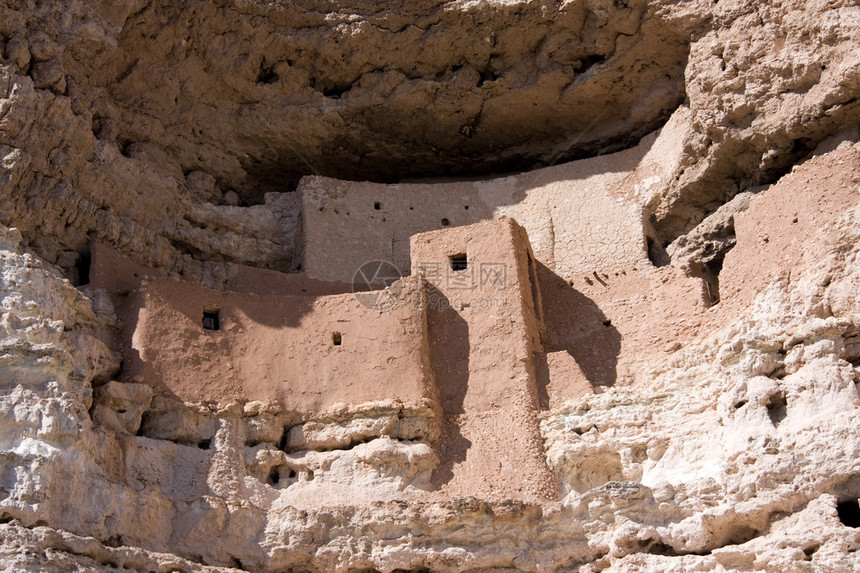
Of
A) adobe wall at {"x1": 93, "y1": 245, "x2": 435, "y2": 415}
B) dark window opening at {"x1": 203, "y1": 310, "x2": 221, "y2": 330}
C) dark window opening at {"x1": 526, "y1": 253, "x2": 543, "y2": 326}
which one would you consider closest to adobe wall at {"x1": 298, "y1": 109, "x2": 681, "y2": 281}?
dark window opening at {"x1": 526, "y1": 253, "x2": 543, "y2": 326}

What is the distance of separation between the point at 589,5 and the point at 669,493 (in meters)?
7.80

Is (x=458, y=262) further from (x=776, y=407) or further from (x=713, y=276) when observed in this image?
(x=776, y=407)

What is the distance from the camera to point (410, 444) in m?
15.8

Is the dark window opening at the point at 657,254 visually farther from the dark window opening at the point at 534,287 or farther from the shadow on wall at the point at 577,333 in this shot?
the dark window opening at the point at 534,287

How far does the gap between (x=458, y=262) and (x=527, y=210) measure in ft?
8.09

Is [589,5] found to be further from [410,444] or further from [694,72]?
[410,444]

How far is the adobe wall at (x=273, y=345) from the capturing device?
1603 centimetres

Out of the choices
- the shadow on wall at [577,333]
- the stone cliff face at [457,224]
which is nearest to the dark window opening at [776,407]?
the stone cliff face at [457,224]

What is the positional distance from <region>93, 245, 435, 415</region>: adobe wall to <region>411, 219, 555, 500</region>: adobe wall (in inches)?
17.9

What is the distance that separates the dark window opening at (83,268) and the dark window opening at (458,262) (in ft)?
15.7

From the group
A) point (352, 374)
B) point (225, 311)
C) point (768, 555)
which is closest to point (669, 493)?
point (768, 555)

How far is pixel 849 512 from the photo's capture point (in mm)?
13016
